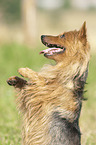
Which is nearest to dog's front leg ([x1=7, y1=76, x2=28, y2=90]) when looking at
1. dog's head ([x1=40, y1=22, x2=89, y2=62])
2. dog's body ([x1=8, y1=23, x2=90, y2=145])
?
dog's body ([x1=8, y1=23, x2=90, y2=145])

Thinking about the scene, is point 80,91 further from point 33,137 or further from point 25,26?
point 25,26

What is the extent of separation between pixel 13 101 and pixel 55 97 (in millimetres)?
2437

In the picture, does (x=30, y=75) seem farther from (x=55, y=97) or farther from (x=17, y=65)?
(x=17, y=65)

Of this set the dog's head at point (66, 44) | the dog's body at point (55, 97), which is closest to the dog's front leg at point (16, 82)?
the dog's body at point (55, 97)

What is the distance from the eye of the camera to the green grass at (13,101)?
480 centimetres

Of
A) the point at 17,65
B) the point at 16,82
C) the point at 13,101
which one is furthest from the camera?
A: the point at 17,65

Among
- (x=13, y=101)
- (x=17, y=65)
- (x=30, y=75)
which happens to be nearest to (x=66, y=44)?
(x=30, y=75)

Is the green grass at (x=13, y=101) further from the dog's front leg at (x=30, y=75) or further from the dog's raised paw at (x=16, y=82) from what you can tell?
the dog's front leg at (x=30, y=75)

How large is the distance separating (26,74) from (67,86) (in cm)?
58

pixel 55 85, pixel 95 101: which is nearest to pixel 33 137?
pixel 55 85

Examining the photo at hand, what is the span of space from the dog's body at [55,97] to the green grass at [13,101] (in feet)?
1.56

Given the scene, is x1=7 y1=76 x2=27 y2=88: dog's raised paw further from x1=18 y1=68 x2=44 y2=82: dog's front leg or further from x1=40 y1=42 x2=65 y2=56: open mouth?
x1=40 y1=42 x2=65 y2=56: open mouth

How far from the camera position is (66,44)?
4.09 metres

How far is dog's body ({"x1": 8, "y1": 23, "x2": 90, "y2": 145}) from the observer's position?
368cm
